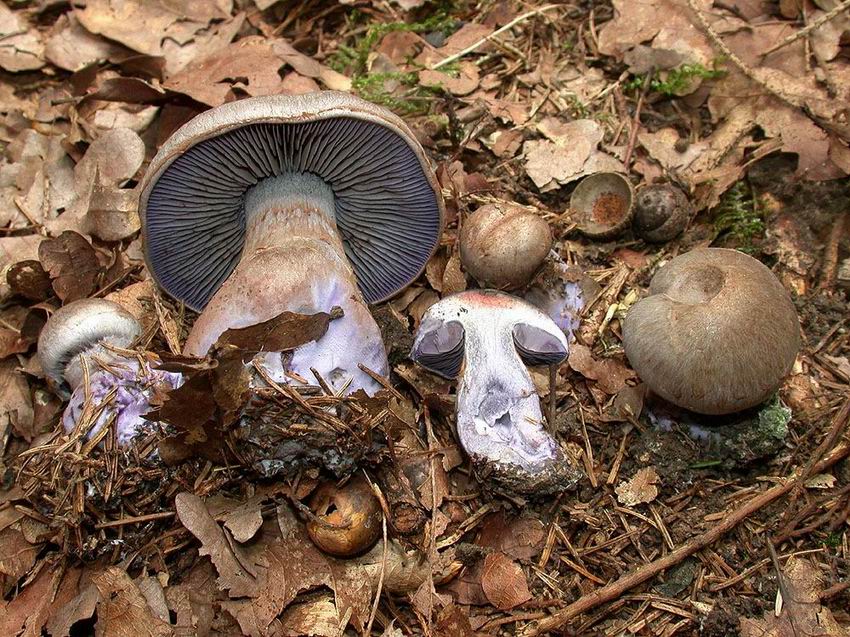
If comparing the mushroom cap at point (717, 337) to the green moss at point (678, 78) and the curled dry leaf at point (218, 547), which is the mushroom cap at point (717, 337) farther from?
the curled dry leaf at point (218, 547)

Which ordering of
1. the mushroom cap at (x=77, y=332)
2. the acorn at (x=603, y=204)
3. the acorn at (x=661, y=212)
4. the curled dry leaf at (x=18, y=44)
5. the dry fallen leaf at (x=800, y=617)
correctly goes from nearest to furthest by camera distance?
the dry fallen leaf at (x=800, y=617) < the mushroom cap at (x=77, y=332) < the acorn at (x=661, y=212) < the acorn at (x=603, y=204) < the curled dry leaf at (x=18, y=44)

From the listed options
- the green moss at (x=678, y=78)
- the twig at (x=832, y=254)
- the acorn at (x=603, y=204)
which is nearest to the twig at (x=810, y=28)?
the green moss at (x=678, y=78)

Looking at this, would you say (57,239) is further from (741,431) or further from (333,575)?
(741,431)

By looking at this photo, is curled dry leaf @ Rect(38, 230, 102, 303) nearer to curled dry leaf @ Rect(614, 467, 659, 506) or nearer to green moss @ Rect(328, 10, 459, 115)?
green moss @ Rect(328, 10, 459, 115)

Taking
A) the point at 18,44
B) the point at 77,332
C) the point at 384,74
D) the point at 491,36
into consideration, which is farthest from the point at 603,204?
the point at 18,44

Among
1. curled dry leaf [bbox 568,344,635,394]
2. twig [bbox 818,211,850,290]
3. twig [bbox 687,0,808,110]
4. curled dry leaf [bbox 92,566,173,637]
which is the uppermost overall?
twig [bbox 687,0,808,110]

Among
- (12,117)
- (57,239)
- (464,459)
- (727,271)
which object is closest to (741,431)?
(727,271)

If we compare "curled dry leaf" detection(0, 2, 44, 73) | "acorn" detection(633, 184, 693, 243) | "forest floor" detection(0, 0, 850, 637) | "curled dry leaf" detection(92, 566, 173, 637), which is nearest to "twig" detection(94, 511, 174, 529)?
"forest floor" detection(0, 0, 850, 637)
